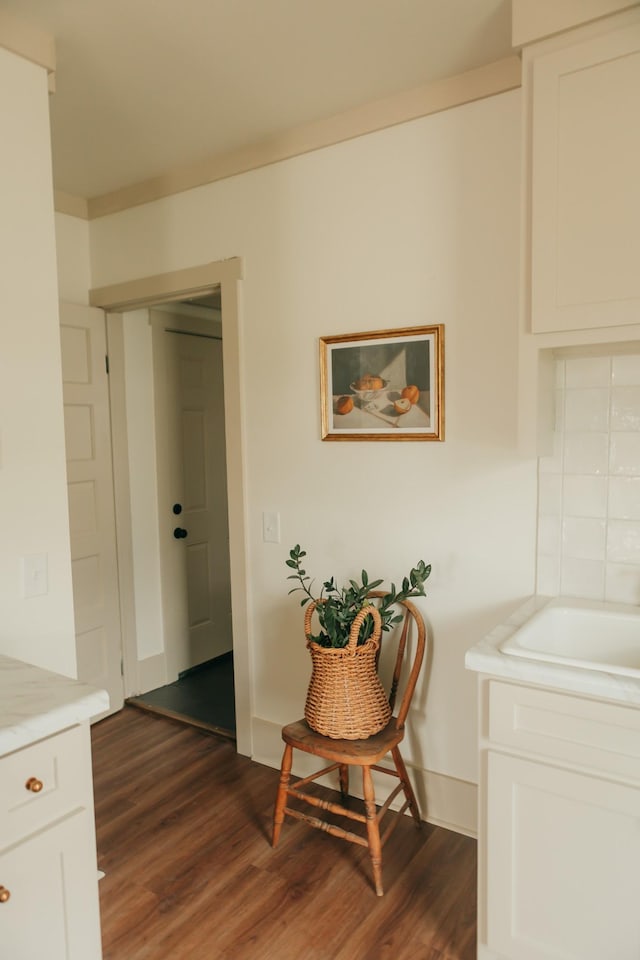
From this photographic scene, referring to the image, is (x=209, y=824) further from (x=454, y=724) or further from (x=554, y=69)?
(x=554, y=69)

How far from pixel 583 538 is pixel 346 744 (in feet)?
3.25

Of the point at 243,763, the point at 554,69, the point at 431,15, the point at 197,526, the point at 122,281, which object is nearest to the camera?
the point at 554,69

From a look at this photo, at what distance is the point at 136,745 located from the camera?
10.2ft

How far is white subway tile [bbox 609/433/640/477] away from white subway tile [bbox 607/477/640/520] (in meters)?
0.02

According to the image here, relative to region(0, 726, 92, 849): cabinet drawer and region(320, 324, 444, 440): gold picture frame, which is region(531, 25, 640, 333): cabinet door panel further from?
region(0, 726, 92, 849): cabinet drawer

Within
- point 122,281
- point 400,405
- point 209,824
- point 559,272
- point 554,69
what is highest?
point 554,69

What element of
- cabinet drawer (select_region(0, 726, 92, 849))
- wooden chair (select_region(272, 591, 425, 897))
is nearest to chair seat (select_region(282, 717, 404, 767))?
wooden chair (select_region(272, 591, 425, 897))

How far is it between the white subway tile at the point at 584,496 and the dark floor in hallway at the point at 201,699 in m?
1.92

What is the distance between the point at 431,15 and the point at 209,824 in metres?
2.73

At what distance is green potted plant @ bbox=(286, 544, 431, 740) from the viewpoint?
85.8 inches

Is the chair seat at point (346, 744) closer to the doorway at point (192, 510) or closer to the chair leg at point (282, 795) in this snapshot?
the chair leg at point (282, 795)

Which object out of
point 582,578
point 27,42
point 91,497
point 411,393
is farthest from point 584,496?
point 91,497

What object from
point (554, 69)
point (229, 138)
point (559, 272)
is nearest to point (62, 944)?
point (559, 272)

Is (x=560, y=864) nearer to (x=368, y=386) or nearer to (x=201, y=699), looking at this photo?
(x=368, y=386)
